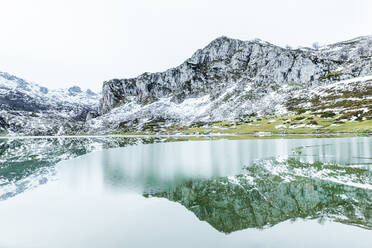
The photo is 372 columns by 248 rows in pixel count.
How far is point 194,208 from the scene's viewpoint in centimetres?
1928

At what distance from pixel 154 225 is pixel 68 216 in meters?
6.96

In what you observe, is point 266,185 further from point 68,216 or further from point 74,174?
point 74,174

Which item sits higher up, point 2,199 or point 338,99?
point 338,99

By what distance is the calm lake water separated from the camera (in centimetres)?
1410

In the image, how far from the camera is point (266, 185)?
80.8 ft

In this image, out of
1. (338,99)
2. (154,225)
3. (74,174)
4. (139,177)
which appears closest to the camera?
(154,225)

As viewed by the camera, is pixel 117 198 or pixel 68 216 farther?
pixel 117 198

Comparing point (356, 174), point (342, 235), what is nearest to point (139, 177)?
point (342, 235)

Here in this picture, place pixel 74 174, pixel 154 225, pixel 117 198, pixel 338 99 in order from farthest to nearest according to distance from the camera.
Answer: pixel 338 99
pixel 74 174
pixel 117 198
pixel 154 225

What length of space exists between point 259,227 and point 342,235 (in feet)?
14.5

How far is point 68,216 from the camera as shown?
18.2 m

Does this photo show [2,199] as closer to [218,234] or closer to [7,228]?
[7,228]

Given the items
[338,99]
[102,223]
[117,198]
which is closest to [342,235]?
[102,223]

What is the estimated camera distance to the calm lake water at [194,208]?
14.1m
